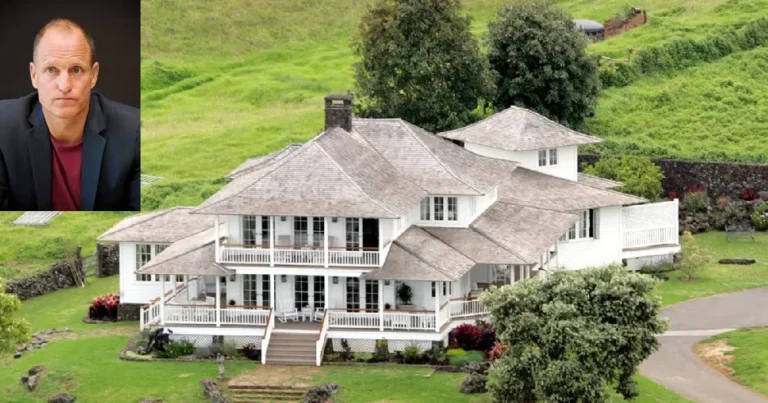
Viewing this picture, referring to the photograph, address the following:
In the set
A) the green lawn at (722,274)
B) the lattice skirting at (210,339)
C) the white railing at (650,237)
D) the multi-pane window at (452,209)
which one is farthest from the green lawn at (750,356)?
the lattice skirting at (210,339)

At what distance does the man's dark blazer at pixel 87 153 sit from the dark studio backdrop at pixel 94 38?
0.62 meters

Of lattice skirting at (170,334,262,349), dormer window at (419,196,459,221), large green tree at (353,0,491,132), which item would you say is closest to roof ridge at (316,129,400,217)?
dormer window at (419,196,459,221)

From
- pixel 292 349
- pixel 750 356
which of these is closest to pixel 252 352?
pixel 292 349

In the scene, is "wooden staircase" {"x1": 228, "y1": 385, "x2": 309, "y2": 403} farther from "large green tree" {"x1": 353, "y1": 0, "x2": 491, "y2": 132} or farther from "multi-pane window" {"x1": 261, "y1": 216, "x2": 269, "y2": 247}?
"large green tree" {"x1": 353, "y1": 0, "x2": 491, "y2": 132}

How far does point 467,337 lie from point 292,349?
660cm

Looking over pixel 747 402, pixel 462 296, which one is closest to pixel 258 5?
pixel 462 296

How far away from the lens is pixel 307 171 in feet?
261

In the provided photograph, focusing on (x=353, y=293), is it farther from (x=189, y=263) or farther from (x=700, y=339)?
(x=700, y=339)

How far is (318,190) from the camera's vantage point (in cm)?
7862

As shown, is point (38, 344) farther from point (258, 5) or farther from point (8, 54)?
point (258, 5)

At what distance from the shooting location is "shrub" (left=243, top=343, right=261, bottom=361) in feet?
253

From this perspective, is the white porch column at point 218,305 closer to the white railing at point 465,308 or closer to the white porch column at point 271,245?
the white porch column at point 271,245

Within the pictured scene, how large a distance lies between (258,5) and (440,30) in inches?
1707

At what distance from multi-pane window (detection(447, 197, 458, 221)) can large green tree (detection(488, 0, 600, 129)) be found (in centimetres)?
2679
